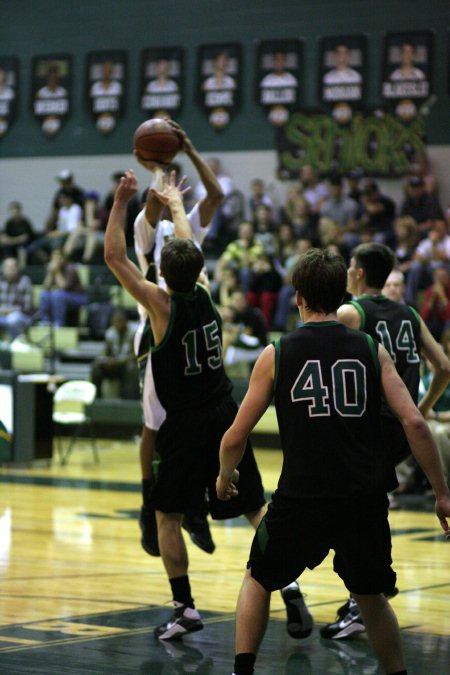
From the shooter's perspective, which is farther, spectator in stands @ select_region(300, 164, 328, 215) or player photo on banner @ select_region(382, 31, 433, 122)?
player photo on banner @ select_region(382, 31, 433, 122)

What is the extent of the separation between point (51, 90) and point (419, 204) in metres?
7.17

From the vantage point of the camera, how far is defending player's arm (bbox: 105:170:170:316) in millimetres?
5145

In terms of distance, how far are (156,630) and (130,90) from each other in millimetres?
15608

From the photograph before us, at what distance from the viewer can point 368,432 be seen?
380 centimetres

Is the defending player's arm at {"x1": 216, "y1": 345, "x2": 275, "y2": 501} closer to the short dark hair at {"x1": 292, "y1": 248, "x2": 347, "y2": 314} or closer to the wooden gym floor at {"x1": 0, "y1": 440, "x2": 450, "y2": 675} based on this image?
the short dark hair at {"x1": 292, "y1": 248, "x2": 347, "y2": 314}

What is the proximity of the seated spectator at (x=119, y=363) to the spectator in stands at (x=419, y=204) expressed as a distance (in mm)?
4182

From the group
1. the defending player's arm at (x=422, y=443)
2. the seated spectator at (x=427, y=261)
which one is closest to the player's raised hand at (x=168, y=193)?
the defending player's arm at (x=422, y=443)

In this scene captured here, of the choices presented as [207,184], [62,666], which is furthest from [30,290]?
[62,666]

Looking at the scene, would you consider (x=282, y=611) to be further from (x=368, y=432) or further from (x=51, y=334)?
(x=51, y=334)

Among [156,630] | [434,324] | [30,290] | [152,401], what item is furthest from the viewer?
[30,290]

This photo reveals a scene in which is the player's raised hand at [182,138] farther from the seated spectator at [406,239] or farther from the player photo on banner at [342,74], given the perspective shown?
the player photo on banner at [342,74]

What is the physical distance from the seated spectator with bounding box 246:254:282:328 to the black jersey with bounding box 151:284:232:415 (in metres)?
10.1

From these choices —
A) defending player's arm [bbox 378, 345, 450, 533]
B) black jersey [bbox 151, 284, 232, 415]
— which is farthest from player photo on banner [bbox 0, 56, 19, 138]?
defending player's arm [bbox 378, 345, 450, 533]

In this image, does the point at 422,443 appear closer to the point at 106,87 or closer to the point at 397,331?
the point at 397,331
